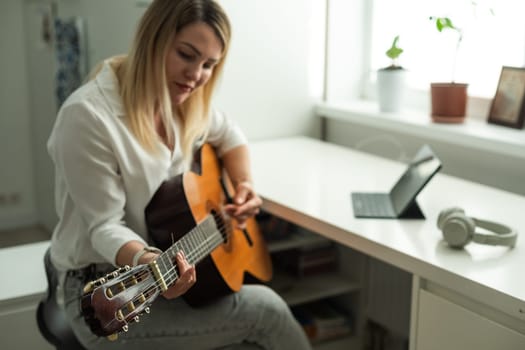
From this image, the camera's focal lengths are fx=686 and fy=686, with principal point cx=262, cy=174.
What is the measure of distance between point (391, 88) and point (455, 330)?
1119mm

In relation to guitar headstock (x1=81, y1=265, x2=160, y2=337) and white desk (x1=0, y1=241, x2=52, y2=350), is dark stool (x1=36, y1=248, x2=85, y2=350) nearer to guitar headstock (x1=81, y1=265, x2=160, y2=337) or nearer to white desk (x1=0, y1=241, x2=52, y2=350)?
white desk (x1=0, y1=241, x2=52, y2=350)

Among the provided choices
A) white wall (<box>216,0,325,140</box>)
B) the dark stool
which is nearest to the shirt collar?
the dark stool

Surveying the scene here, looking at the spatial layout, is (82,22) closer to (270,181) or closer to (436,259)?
(270,181)

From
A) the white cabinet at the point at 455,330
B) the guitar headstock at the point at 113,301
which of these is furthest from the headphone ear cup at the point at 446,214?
the guitar headstock at the point at 113,301

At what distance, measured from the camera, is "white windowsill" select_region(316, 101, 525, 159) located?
→ 188 centimetres

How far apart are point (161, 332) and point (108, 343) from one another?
0.11 metres

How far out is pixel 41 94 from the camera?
344cm

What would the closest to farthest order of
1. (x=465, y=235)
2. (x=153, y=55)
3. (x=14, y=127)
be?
(x=465, y=235), (x=153, y=55), (x=14, y=127)

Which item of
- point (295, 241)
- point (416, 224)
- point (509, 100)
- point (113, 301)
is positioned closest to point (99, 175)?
point (113, 301)

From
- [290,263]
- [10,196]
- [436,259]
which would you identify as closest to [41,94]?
[10,196]

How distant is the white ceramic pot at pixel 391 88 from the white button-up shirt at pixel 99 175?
95 cm

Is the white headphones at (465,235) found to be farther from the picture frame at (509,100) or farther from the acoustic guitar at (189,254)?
the picture frame at (509,100)

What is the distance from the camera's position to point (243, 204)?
176cm

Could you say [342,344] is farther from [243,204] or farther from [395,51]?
[395,51]
